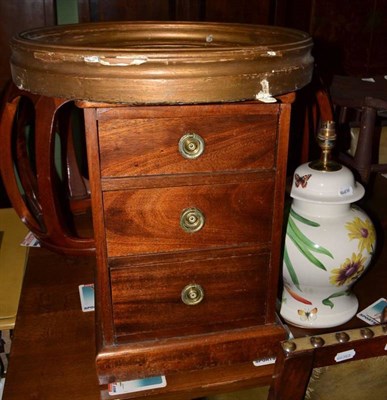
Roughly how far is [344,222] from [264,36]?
341mm

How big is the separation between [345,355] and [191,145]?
327mm

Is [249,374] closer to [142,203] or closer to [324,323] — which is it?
[324,323]

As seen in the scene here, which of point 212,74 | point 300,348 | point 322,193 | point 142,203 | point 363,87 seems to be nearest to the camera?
point 300,348

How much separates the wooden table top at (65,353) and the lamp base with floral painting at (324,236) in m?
0.08

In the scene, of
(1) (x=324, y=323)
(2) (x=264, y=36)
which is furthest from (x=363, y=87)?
(1) (x=324, y=323)

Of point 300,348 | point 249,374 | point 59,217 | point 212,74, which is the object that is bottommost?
point 249,374

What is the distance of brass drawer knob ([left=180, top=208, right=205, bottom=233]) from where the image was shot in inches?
28.2

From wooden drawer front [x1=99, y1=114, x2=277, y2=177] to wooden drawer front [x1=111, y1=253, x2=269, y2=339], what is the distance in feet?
0.51

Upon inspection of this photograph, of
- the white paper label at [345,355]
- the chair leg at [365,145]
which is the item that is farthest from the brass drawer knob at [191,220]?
the chair leg at [365,145]

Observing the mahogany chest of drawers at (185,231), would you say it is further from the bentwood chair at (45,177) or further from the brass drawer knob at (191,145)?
the bentwood chair at (45,177)

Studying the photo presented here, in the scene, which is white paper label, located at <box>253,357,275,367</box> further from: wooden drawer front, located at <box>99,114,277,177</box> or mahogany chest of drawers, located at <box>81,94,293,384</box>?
wooden drawer front, located at <box>99,114,277,177</box>

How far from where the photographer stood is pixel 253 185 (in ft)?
2.39

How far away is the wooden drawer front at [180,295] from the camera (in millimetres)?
749

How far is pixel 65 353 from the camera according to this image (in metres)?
0.81
